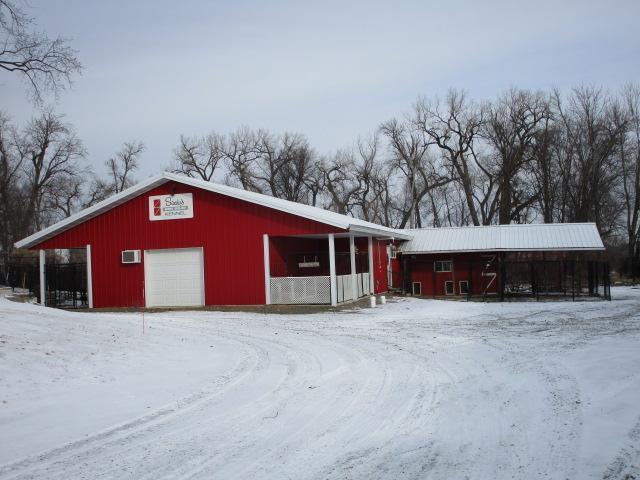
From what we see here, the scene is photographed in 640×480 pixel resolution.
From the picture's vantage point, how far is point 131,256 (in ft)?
79.6

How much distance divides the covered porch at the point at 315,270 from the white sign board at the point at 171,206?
136 inches

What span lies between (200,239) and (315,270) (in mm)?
6838

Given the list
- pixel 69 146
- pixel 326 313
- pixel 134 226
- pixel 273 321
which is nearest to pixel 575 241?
pixel 326 313

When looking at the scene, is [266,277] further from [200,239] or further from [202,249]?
[200,239]

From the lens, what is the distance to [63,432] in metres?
6.41

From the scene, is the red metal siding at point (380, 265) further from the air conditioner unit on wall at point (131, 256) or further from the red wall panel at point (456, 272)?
the air conditioner unit on wall at point (131, 256)

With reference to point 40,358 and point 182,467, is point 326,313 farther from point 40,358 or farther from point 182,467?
point 182,467

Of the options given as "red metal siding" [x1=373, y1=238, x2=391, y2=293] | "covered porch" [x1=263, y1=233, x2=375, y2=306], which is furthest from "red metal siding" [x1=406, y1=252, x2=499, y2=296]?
"covered porch" [x1=263, y1=233, x2=375, y2=306]

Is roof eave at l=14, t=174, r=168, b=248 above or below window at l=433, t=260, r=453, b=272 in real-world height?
above

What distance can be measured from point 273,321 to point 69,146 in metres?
42.9

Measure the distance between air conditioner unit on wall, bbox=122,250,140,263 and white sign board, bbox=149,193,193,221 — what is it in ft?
4.93

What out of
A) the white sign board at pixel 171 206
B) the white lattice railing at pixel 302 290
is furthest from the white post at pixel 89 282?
the white lattice railing at pixel 302 290

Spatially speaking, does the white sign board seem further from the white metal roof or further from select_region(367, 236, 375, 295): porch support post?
the white metal roof

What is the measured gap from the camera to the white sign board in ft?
77.8
